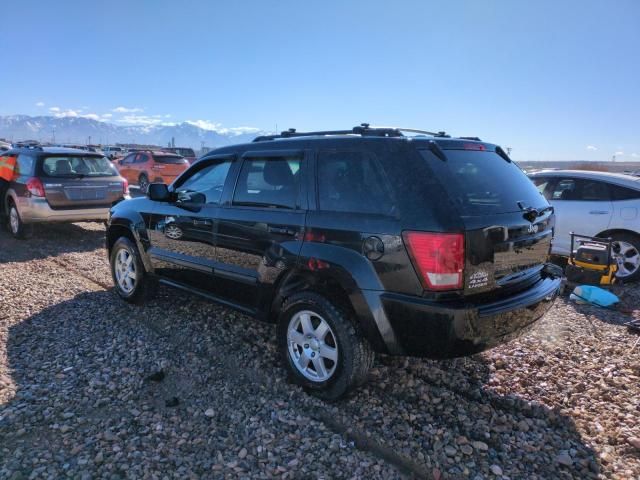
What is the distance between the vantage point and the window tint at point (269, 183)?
335cm

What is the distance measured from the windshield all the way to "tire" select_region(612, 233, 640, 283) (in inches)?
333

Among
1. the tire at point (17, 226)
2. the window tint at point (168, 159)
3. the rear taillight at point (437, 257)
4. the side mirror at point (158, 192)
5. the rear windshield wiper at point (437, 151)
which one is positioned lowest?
the tire at point (17, 226)

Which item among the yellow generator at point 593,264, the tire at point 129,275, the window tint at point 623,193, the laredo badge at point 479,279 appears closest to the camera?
the laredo badge at point 479,279

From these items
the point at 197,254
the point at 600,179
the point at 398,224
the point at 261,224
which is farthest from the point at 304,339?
the point at 600,179

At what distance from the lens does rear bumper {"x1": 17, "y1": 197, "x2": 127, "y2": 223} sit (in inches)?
306

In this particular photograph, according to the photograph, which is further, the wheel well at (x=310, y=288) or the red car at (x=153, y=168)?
the red car at (x=153, y=168)

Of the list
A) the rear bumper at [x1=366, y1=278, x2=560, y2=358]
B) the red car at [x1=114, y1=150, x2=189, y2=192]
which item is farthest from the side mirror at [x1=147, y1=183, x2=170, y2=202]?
the red car at [x1=114, y1=150, x2=189, y2=192]

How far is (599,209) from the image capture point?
6438 millimetres

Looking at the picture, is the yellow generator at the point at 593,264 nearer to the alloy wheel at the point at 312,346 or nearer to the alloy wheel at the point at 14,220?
the alloy wheel at the point at 312,346

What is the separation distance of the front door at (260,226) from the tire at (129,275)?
1.35 m

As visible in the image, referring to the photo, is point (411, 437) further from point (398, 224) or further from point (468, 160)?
point (468, 160)

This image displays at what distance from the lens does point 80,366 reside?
3588mm

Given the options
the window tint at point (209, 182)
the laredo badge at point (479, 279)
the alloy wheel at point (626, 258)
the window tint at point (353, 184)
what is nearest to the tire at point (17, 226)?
the window tint at point (209, 182)

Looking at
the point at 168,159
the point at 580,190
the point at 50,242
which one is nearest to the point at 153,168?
the point at 168,159
